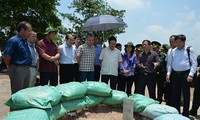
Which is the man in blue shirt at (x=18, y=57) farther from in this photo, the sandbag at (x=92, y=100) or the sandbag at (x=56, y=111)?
the sandbag at (x=92, y=100)

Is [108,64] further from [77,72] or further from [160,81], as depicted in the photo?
[160,81]

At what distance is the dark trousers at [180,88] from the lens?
18.4 feet

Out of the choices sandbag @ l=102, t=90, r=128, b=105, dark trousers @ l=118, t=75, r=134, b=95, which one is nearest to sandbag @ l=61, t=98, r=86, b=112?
sandbag @ l=102, t=90, r=128, b=105

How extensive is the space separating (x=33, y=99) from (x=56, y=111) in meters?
0.71

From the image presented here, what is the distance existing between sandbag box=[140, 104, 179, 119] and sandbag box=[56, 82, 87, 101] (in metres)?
1.14

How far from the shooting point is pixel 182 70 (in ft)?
18.5

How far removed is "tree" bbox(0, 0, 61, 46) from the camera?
1808 centimetres

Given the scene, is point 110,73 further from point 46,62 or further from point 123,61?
point 46,62

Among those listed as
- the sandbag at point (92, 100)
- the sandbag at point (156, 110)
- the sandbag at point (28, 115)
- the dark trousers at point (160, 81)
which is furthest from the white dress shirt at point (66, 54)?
the sandbag at point (28, 115)

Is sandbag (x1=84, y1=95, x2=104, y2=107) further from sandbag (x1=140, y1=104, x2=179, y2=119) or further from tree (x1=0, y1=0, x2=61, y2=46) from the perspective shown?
tree (x1=0, y1=0, x2=61, y2=46)

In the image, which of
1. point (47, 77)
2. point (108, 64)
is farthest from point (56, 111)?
point (108, 64)

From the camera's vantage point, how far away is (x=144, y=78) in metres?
6.30

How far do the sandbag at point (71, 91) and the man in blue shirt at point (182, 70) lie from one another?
188 cm

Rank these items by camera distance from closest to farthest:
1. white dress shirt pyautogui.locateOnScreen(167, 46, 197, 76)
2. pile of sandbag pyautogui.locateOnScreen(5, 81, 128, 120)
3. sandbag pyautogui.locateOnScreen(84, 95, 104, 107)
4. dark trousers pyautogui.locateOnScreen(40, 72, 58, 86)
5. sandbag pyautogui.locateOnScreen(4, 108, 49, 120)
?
sandbag pyautogui.locateOnScreen(4, 108, 49, 120) → pile of sandbag pyautogui.locateOnScreen(5, 81, 128, 120) → sandbag pyautogui.locateOnScreen(84, 95, 104, 107) → white dress shirt pyautogui.locateOnScreen(167, 46, 197, 76) → dark trousers pyautogui.locateOnScreen(40, 72, 58, 86)
